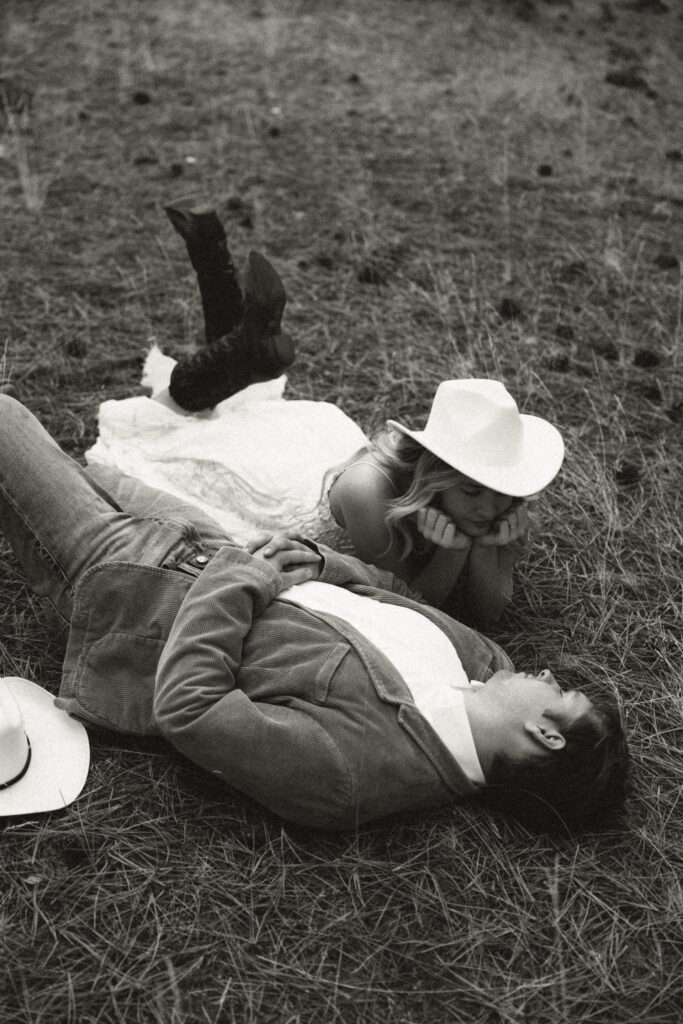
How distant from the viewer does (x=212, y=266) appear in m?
3.69

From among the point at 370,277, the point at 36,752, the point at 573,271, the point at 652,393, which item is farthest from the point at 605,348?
the point at 36,752

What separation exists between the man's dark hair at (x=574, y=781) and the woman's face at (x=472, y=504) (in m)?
0.65

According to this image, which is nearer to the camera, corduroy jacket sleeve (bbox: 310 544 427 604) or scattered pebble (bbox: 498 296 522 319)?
corduroy jacket sleeve (bbox: 310 544 427 604)

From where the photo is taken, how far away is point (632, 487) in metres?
3.64

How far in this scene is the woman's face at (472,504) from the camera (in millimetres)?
2697

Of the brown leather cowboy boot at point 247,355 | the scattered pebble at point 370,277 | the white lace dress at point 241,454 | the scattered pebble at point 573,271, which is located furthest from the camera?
the scattered pebble at point 573,271

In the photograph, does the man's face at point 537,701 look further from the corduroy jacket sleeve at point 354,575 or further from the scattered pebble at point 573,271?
the scattered pebble at point 573,271

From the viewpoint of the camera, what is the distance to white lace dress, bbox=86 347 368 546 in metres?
3.12

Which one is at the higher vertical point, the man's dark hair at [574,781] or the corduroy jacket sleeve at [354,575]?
the corduroy jacket sleeve at [354,575]

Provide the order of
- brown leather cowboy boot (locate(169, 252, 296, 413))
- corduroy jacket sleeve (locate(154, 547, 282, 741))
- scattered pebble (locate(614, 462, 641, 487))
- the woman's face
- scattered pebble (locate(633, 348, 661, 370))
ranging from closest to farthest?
corduroy jacket sleeve (locate(154, 547, 282, 741))
the woman's face
brown leather cowboy boot (locate(169, 252, 296, 413))
scattered pebble (locate(614, 462, 641, 487))
scattered pebble (locate(633, 348, 661, 370))

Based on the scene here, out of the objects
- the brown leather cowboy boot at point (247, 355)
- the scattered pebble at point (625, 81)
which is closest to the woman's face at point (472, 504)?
the brown leather cowboy boot at point (247, 355)

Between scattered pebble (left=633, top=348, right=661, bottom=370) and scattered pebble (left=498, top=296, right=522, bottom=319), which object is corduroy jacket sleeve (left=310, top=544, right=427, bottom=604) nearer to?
scattered pebble (left=633, top=348, right=661, bottom=370)

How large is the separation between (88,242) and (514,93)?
3.75 m

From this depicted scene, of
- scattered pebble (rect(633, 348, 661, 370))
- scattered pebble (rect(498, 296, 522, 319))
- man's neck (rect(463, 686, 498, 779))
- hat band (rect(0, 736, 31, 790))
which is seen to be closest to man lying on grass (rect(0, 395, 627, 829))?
man's neck (rect(463, 686, 498, 779))
